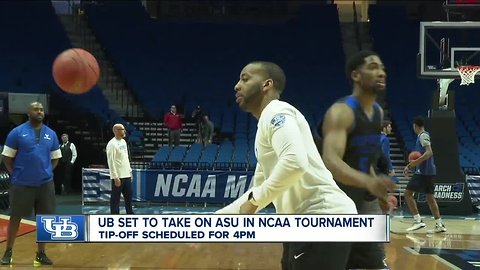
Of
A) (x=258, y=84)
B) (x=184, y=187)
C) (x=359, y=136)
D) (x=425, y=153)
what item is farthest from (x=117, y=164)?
(x=359, y=136)

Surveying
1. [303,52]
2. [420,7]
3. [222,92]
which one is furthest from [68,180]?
[420,7]

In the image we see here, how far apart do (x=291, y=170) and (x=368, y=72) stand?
0.84 m

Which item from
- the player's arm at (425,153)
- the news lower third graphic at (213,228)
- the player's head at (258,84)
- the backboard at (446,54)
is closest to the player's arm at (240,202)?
the news lower third graphic at (213,228)

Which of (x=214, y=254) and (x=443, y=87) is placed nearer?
(x=214, y=254)

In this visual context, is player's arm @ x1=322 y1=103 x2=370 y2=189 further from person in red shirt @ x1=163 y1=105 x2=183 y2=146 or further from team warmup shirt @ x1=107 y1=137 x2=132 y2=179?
person in red shirt @ x1=163 y1=105 x2=183 y2=146

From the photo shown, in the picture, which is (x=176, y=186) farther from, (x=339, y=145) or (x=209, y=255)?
(x=339, y=145)

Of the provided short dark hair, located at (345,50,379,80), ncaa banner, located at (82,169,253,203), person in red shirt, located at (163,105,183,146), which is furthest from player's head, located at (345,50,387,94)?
person in red shirt, located at (163,105,183,146)

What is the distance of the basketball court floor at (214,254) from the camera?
714 centimetres

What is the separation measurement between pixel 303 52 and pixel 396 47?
3324 mm

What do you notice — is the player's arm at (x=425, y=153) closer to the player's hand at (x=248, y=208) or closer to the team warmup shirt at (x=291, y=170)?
the team warmup shirt at (x=291, y=170)

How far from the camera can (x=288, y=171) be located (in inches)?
118

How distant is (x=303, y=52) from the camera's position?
22.7 meters

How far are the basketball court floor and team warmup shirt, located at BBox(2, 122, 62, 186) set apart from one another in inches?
38.4

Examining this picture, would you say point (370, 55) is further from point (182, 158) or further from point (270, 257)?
point (182, 158)
